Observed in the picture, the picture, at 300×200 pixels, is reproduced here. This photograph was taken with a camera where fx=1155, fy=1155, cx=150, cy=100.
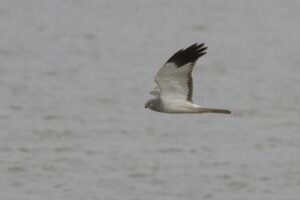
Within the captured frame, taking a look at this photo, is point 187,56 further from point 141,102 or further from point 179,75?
point 141,102

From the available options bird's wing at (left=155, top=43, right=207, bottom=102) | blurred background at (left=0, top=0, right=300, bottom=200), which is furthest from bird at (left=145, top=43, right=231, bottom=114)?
blurred background at (left=0, top=0, right=300, bottom=200)

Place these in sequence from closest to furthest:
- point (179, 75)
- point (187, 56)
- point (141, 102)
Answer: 1. point (187, 56)
2. point (179, 75)
3. point (141, 102)

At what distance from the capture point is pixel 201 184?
21.7m

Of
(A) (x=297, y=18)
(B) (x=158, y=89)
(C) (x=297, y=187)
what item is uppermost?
(A) (x=297, y=18)

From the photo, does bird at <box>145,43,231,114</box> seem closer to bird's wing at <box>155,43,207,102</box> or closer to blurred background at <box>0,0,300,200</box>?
bird's wing at <box>155,43,207,102</box>

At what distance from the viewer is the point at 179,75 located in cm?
1582

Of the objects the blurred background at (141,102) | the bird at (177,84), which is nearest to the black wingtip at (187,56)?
the bird at (177,84)

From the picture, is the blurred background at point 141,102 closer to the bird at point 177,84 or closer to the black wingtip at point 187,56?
the bird at point 177,84

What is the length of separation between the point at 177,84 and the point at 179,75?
14cm

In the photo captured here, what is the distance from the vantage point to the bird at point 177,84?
15648 mm

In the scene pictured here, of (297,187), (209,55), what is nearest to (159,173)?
(297,187)

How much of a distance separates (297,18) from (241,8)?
7.83 ft

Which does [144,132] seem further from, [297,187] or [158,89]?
[158,89]

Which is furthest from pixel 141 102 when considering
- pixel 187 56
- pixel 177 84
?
pixel 187 56
